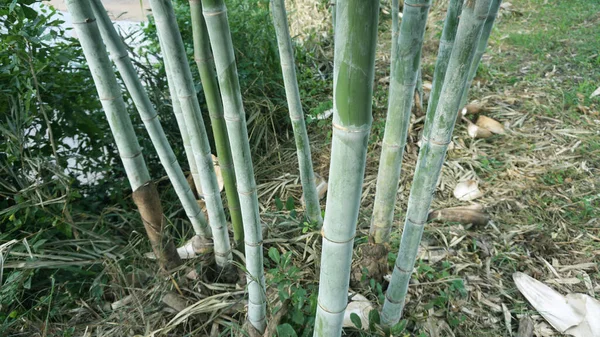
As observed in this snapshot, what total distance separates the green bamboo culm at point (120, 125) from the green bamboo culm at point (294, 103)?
47 cm

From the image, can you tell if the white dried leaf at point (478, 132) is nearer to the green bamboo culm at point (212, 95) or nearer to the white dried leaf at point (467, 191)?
the white dried leaf at point (467, 191)

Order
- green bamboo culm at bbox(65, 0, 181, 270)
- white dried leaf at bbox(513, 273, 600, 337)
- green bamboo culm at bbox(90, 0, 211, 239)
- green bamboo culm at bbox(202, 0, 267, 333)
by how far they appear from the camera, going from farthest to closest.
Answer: white dried leaf at bbox(513, 273, 600, 337) < green bamboo culm at bbox(90, 0, 211, 239) < green bamboo culm at bbox(65, 0, 181, 270) < green bamboo culm at bbox(202, 0, 267, 333)

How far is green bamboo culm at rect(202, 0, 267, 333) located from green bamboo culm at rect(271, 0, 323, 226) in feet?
1.31

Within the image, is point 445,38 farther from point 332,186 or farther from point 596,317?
point 596,317

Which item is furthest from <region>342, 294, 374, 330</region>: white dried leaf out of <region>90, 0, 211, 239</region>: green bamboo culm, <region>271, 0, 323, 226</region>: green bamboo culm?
<region>90, 0, 211, 239</region>: green bamboo culm

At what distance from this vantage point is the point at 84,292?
132 centimetres

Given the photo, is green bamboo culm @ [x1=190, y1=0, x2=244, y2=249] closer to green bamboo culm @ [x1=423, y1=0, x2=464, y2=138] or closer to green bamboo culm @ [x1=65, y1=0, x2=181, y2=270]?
green bamboo culm @ [x1=65, y1=0, x2=181, y2=270]

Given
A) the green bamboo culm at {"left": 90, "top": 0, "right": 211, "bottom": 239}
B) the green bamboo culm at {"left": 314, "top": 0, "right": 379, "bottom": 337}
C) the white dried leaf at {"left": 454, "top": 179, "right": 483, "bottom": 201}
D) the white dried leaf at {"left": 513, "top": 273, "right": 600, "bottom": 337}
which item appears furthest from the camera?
the white dried leaf at {"left": 454, "top": 179, "right": 483, "bottom": 201}

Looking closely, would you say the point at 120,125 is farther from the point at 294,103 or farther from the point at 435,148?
the point at 435,148

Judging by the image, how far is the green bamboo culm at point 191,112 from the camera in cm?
93

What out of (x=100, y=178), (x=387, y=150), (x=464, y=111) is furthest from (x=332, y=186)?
(x=464, y=111)

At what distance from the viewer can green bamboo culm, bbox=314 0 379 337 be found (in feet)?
1.71

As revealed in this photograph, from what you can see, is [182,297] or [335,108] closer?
[335,108]

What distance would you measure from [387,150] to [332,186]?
569mm
